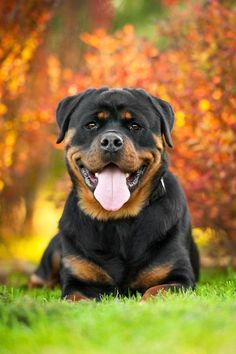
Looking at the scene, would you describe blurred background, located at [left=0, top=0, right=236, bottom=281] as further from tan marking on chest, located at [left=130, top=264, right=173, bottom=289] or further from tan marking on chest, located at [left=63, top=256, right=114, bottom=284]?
tan marking on chest, located at [left=63, top=256, right=114, bottom=284]

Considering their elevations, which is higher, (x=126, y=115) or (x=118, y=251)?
(x=126, y=115)

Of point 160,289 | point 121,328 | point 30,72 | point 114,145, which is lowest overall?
point 160,289

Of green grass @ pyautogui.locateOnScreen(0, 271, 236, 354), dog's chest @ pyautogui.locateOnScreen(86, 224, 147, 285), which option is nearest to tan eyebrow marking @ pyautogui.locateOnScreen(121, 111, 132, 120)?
dog's chest @ pyautogui.locateOnScreen(86, 224, 147, 285)

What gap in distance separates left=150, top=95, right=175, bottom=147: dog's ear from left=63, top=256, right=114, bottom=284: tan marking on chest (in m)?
1.03

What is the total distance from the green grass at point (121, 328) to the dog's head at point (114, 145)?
1184 mm

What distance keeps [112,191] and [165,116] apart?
0.74m

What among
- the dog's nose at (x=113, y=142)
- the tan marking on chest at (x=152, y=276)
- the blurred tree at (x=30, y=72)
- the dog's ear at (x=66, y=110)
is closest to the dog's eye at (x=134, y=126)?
the dog's nose at (x=113, y=142)

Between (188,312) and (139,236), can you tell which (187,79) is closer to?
(139,236)

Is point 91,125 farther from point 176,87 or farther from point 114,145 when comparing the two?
point 176,87

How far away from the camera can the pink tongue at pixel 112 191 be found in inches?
194

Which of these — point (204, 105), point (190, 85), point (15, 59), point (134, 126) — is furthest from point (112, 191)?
point (15, 59)

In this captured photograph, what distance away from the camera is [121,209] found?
5141 mm

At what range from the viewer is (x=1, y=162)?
298 inches

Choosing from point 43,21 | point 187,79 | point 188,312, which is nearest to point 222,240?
point 187,79
